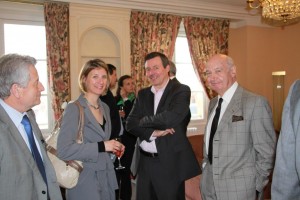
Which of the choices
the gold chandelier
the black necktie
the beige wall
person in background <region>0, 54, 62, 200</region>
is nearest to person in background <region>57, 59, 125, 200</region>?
person in background <region>0, 54, 62, 200</region>

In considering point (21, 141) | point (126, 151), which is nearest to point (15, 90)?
point (21, 141)

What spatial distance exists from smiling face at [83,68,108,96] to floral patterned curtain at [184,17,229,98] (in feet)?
13.7

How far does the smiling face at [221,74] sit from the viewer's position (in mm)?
2086

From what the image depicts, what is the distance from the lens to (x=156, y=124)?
2.34m

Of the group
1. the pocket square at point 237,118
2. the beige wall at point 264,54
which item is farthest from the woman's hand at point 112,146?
the beige wall at point 264,54

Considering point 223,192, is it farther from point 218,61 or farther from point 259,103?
point 218,61

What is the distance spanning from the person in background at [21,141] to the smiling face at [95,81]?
53 cm

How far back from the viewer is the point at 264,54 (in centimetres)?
681

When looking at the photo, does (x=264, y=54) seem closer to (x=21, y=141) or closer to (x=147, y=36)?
(x=147, y=36)

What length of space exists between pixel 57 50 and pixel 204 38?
3120 mm

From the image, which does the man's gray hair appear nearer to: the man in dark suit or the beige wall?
the man in dark suit

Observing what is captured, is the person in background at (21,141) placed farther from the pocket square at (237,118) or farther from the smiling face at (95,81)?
the pocket square at (237,118)

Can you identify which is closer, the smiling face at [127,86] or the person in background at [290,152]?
the person in background at [290,152]

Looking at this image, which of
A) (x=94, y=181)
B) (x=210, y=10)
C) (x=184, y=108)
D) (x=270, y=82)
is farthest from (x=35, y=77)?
(x=270, y=82)
